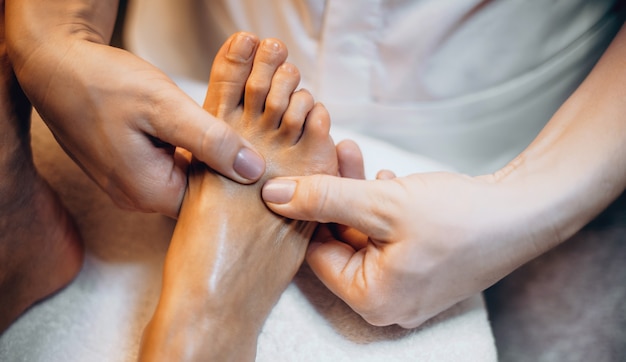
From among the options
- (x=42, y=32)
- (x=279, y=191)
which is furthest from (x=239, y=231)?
(x=42, y=32)

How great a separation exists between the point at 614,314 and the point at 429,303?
13.0 inches

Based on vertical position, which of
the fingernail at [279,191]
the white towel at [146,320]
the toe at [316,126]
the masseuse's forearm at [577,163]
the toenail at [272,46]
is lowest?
the white towel at [146,320]

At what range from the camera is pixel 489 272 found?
623 millimetres

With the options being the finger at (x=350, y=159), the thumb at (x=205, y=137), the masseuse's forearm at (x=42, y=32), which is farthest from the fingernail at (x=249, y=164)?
the masseuse's forearm at (x=42, y=32)

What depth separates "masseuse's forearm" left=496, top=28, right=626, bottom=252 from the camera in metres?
0.62

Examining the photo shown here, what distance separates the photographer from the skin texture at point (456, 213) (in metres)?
0.60

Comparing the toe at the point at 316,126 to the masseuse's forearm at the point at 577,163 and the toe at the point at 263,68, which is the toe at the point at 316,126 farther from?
the masseuse's forearm at the point at 577,163

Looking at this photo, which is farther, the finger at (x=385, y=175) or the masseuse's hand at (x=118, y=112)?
the finger at (x=385, y=175)

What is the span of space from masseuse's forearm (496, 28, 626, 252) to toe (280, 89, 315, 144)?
0.76 ft

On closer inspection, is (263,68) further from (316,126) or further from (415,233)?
(415,233)

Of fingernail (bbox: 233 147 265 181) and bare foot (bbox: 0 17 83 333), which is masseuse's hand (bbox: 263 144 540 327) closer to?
fingernail (bbox: 233 147 265 181)

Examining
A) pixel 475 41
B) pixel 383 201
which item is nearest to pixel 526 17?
pixel 475 41

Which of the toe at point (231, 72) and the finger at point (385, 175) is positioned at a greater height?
the toe at point (231, 72)

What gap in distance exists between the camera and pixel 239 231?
645mm
